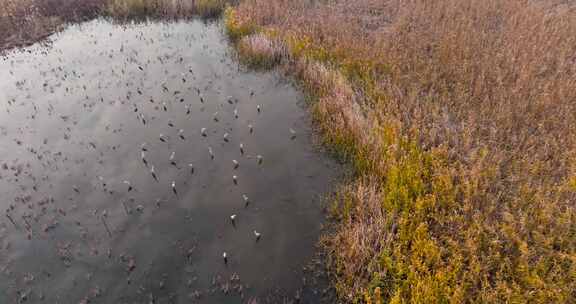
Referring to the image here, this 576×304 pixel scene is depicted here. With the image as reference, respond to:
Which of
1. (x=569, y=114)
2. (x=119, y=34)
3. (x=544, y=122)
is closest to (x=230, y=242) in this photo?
(x=544, y=122)

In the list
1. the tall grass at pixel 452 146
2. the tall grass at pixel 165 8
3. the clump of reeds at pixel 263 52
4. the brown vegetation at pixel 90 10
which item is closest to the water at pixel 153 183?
the clump of reeds at pixel 263 52

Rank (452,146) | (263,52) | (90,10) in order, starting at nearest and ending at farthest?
1. (452,146)
2. (263,52)
3. (90,10)

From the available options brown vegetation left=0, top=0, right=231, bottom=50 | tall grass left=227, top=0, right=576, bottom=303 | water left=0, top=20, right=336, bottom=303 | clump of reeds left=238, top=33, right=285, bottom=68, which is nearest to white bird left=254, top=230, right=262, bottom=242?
water left=0, top=20, right=336, bottom=303

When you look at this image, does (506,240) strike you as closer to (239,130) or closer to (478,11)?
(239,130)

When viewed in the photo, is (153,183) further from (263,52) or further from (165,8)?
(165,8)

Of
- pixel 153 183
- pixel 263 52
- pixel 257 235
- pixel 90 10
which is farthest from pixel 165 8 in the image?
pixel 257 235

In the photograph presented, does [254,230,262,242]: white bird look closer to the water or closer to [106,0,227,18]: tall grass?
the water
